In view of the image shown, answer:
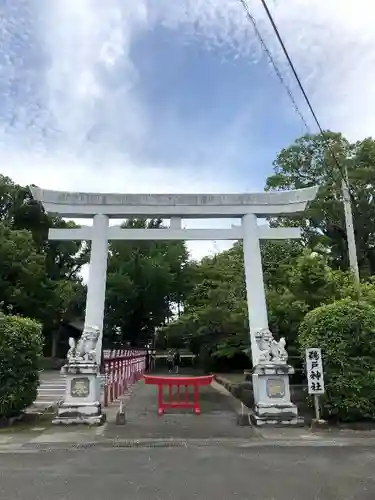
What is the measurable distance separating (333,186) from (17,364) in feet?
66.3

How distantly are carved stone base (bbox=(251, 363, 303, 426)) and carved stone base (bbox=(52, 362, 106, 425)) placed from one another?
11.5 ft

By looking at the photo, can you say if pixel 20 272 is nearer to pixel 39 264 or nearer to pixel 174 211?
pixel 39 264

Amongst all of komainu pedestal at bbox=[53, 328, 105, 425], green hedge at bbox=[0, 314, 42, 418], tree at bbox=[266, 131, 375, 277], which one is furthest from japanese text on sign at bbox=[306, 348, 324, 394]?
tree at bbox=[266, 131, 375, 277]

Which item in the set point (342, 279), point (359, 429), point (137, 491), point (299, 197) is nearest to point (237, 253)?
point (342, 279)

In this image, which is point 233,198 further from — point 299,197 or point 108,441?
point 108,441

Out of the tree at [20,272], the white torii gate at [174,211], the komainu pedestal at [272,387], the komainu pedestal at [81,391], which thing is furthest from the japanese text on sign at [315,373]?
the tree at [20,272]

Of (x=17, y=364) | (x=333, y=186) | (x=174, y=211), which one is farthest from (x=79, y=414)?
(x=333, y=186)

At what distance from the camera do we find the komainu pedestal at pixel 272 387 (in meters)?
10.0

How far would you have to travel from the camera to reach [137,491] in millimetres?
5324

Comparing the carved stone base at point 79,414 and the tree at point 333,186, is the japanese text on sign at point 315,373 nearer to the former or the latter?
the carved stone base at point 79,414

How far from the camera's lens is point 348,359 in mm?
9508

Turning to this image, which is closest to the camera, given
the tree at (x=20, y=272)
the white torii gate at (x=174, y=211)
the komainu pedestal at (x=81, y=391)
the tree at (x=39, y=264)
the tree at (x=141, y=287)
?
the komainu pedestal at (x=81, y=391)

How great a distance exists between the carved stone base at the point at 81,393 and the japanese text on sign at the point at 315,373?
Result: 460 cm

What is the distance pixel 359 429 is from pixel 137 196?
734 centimetres
